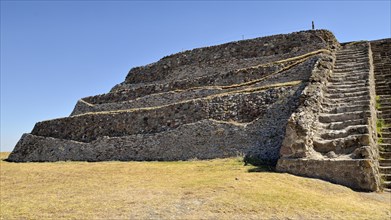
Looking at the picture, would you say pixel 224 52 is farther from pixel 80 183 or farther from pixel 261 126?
pixel 80 183

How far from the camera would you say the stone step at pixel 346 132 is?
1462 cm

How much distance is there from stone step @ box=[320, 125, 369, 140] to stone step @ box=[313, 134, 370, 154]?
1.23 ft

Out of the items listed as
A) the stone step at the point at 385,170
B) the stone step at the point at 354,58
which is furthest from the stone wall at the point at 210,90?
the stone step at the point at 385,170

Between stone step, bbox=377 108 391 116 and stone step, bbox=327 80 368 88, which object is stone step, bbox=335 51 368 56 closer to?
stone step, bbox=327 80 368 88

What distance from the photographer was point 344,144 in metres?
14.3

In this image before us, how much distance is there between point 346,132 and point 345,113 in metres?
1.65

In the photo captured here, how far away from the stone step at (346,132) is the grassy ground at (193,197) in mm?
2732

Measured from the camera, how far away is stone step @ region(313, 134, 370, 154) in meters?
14.1

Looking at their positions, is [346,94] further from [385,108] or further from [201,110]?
[201,110]

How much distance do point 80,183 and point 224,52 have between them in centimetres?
2151

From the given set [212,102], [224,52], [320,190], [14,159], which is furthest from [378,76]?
[14,159]

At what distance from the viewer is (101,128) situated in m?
26.0

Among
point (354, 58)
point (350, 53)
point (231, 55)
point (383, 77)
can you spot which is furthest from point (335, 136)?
point (231, 55)

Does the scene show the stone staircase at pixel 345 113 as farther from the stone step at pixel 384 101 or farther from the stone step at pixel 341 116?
the stone step at pixel 384 101
